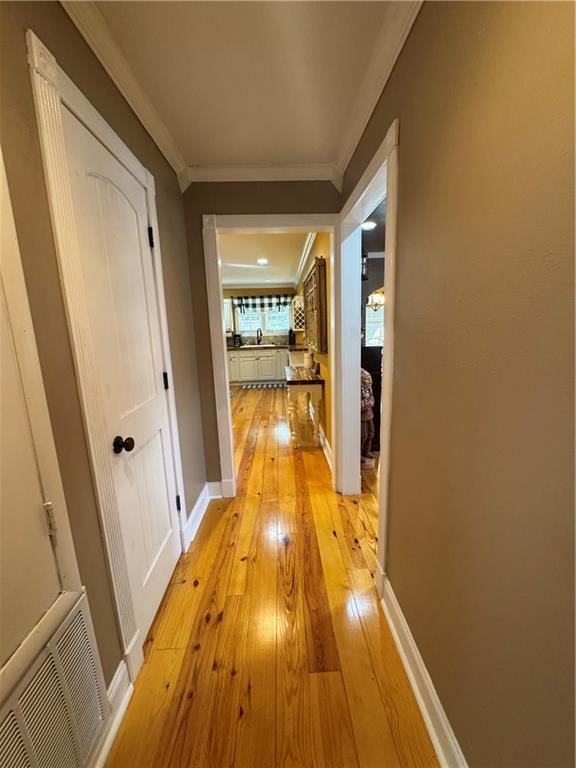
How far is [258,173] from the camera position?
2033 millimetres

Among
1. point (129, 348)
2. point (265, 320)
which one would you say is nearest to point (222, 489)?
point (129, 348)

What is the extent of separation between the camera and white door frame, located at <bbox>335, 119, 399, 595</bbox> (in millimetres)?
1231

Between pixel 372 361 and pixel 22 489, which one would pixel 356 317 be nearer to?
pixel 372 361

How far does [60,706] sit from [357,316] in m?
→ 2.23

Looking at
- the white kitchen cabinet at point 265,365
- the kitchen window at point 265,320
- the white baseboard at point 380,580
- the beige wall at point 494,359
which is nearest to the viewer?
the beige wall at point 494,359

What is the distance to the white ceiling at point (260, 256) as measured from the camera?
12.1 ft

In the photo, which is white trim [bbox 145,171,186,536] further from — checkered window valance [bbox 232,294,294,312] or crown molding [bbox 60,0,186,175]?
checkered window valance [bbox 232,294,294,312]

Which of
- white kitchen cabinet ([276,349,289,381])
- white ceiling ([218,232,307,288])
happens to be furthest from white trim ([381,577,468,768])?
white kitchen cabinet ([276,349,289,381])

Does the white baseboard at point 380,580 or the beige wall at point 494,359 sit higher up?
the beige wall at point 494,359

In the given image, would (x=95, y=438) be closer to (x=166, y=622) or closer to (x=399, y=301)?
(x=166, y=622)

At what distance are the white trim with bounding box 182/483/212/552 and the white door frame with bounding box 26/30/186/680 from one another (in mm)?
658

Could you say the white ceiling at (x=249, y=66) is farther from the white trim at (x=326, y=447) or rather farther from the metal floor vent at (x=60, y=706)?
the white trim at (x=326, y=447)

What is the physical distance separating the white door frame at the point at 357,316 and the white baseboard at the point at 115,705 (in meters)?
1.15

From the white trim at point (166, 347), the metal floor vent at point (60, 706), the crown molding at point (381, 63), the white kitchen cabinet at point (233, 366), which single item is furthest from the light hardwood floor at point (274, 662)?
the white kitchen cabinet at point (233, 366)
